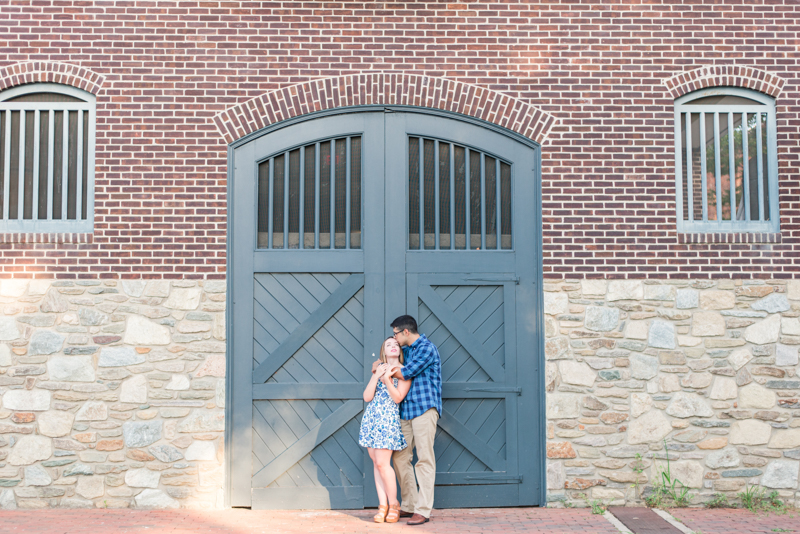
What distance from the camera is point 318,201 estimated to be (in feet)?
22.0

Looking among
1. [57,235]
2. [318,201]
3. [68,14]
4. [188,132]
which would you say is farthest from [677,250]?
[68,14]

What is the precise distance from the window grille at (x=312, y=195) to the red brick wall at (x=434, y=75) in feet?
1.56

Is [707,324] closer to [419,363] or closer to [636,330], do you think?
[636,330]

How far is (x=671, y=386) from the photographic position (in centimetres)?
647

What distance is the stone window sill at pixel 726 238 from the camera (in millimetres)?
6629

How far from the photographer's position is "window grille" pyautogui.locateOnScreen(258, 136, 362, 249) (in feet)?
21.9

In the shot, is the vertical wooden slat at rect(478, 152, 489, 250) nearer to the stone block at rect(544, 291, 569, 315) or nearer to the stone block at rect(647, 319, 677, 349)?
the stone block at rect(544, 291, 569, 315)

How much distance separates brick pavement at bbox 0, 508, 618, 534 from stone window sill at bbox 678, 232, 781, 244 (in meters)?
2.84

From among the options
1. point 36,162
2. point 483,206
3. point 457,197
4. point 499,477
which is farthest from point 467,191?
point 36,162

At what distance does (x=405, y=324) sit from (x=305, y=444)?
5.25 ft

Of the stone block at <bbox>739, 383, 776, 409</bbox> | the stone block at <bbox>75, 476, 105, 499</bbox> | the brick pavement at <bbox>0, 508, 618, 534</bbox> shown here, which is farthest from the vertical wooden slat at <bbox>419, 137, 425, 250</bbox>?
the stone block at <bbox>75, 476, 105, 499</bbox>

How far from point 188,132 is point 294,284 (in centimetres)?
184

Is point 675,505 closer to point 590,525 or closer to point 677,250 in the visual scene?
point 590,525

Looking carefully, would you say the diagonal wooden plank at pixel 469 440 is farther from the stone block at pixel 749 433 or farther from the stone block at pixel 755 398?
the stone block at pixel 755 398
